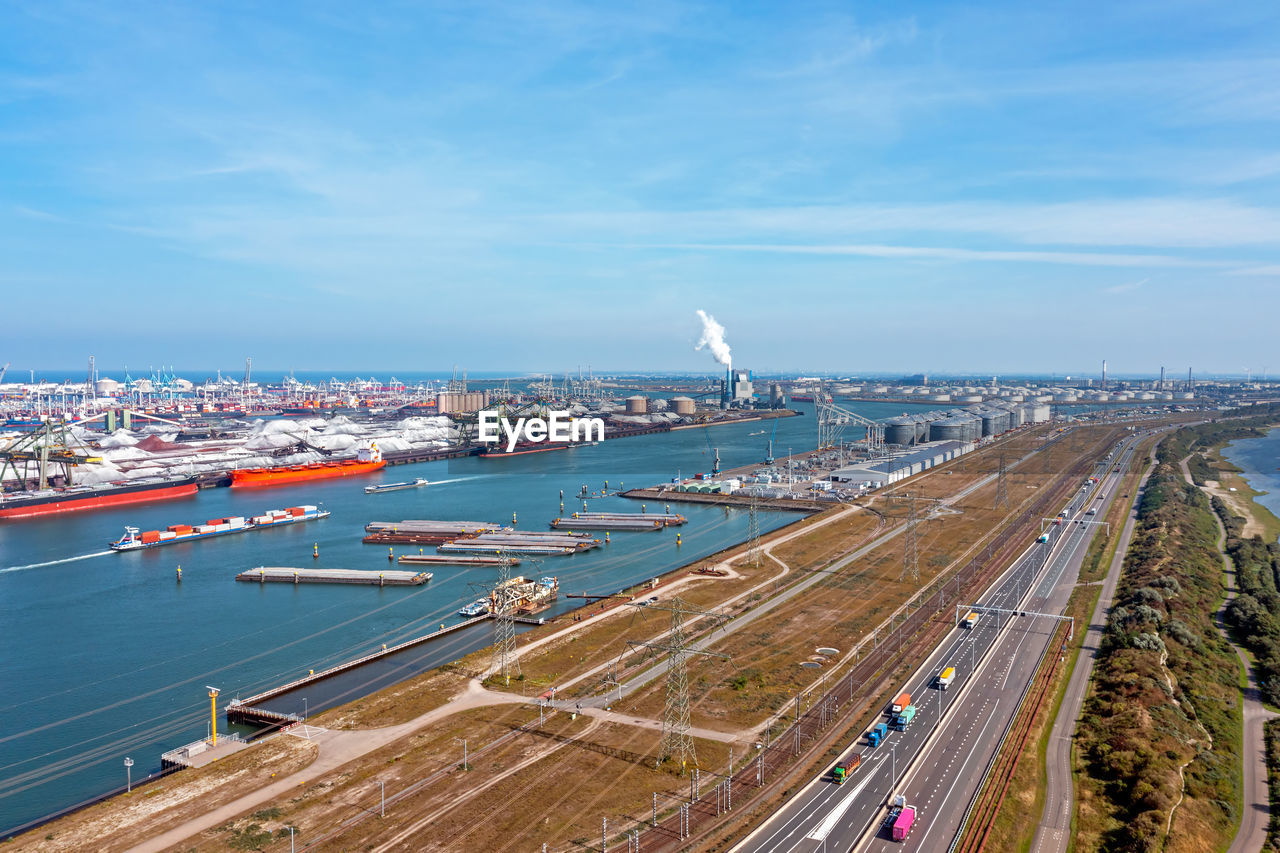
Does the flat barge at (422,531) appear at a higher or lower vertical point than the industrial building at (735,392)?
lower

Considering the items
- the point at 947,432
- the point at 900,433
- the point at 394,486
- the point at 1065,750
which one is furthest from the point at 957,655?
the point at 947,432

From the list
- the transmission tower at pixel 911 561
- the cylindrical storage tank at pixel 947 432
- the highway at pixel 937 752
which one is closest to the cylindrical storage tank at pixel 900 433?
the cylindrical storage tank at pixel 947 432

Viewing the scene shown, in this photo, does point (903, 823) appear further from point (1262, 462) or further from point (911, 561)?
point (1262, 462)

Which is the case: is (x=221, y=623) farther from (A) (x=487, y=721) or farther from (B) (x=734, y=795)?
(B) (x=734, y=795)

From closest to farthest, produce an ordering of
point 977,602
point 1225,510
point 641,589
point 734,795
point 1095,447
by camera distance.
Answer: point 734,795
point 977,602
point 641,589
point 1225,510
point 1095,447

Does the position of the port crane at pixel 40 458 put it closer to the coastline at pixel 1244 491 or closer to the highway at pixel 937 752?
the highway at pixel 937 752

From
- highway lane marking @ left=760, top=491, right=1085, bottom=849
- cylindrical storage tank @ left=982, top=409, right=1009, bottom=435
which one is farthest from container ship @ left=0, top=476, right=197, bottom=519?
cylindrical storage tank @ left=982, top=409, right=1009, bottom=435

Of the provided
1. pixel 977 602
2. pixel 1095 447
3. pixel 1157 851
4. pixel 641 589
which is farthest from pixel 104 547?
pixel 1095 447
